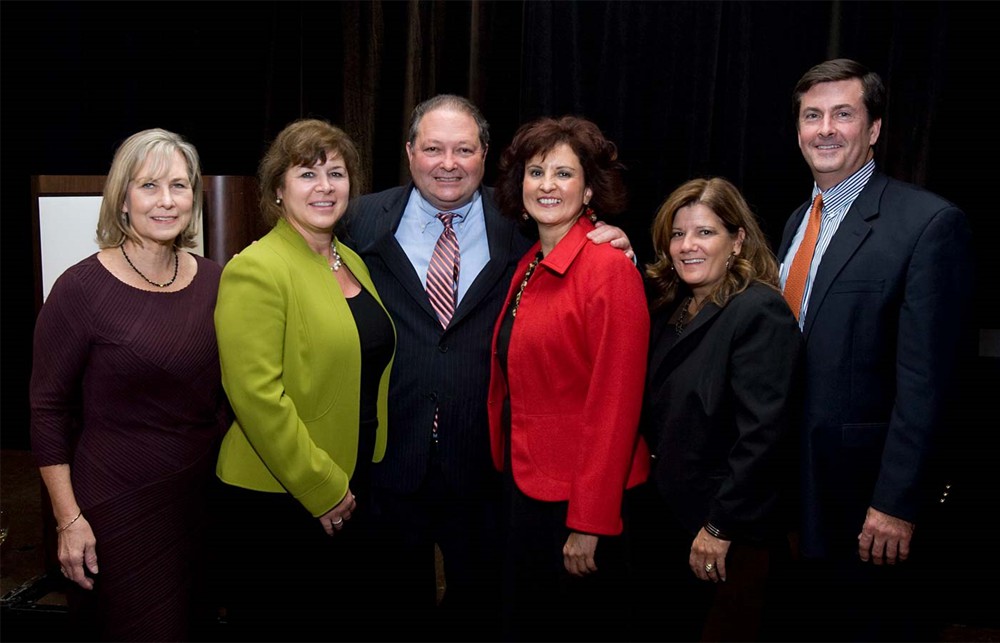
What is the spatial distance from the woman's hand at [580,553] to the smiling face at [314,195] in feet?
3.29

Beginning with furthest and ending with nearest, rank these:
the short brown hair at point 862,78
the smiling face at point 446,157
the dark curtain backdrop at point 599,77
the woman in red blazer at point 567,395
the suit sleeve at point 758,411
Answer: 1. the dark curtain backdrop at point 599,77
2. the smiling face at point 446,157
3. the short brown hair at point 862,78
4. the woman in red blazer at point 567,395
5. the suit sleeve at point 758,411

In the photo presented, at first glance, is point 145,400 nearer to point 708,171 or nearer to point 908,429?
point 908,429

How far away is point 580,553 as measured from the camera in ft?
6.33

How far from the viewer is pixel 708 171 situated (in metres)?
Result: 3.04

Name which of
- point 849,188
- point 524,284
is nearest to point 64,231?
point 524,284

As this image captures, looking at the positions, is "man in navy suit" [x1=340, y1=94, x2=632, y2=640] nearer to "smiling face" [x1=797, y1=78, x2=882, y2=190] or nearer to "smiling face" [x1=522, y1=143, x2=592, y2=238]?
"smiling face" [x1=522, y1=143, x2=592, y2=238]

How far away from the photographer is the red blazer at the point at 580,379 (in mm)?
1873

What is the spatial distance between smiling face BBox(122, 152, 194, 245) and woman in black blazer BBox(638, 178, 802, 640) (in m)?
1.20

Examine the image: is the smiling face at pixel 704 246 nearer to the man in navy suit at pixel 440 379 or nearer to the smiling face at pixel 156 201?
the man in navy suit at pixel 440 379

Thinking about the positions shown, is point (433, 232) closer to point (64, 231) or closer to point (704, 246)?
point (704, 246)

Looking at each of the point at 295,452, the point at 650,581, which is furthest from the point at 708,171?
the point at 295,452

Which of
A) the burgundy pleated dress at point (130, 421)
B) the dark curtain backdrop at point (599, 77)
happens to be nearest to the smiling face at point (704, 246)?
the dark curtain backdrop at point (599, 77)

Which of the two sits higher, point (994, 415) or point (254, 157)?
point (254, 157)

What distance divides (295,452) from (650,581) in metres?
0.93
